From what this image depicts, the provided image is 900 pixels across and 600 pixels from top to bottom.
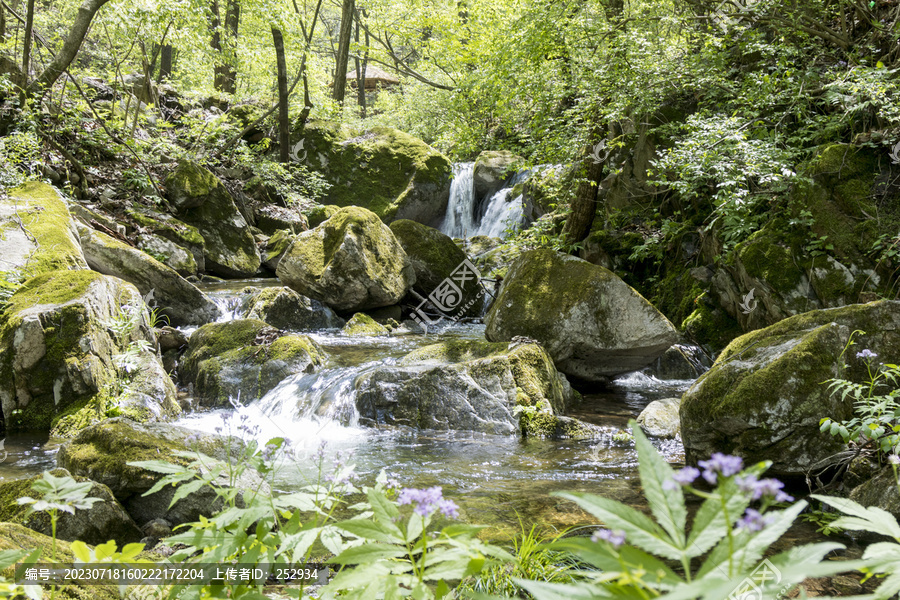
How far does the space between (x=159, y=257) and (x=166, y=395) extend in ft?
18.2

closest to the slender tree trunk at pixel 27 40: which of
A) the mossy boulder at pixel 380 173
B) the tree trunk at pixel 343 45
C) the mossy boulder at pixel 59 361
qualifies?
the mossy boulder at pixel 59 361

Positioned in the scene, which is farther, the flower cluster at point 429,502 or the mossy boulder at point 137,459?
the mossy boulder at point 137,459

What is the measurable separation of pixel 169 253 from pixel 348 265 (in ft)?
12.9

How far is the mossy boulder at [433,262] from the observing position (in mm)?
11461

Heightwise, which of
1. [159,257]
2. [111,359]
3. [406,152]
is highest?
[406,152]

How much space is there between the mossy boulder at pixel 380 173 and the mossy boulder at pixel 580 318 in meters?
9.98

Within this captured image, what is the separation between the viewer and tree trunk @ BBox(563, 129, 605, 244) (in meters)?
8.98

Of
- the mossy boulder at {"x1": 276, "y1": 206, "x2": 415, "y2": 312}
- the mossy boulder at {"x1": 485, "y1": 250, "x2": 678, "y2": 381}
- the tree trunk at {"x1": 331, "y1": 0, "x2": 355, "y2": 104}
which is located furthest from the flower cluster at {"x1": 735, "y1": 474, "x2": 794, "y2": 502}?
the tree trunk at {"x1": 331, "y1": 0, "x2": 355, "y2": 104}

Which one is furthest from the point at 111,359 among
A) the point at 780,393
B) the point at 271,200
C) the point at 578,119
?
the point at 271,200

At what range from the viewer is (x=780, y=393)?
408cm

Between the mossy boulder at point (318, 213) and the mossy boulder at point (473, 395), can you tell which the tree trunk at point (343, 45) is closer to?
the mossy boulder at point (318, 213)

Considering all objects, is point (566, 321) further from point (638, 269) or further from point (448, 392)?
point (638, 269)

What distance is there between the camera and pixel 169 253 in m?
11.0

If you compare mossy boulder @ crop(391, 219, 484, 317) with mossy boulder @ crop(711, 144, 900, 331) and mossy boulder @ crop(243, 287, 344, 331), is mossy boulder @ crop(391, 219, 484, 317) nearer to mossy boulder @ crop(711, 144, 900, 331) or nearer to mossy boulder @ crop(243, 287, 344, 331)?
mossy boulder @ crop(243, 287, 344, 331)
